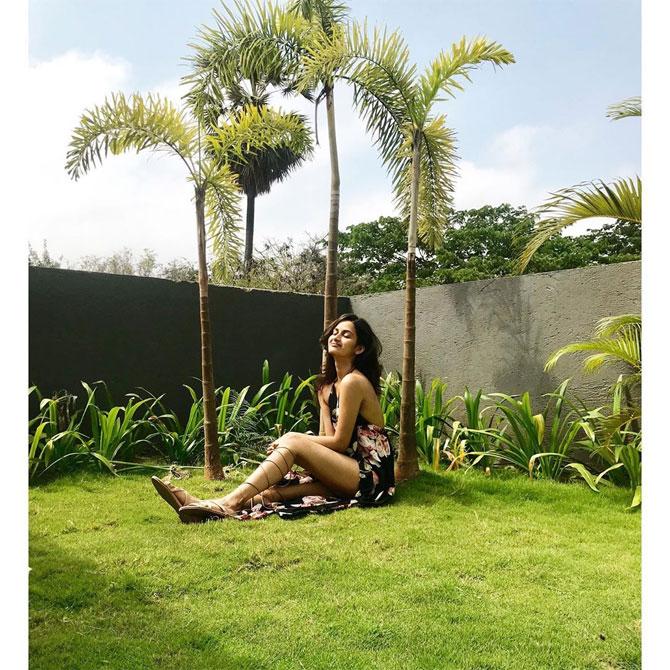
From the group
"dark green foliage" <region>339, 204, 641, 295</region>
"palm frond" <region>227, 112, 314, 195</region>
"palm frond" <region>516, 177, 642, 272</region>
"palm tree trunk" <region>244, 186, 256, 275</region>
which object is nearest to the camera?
"palm frond" <region>516, 177, 642, 272</region>

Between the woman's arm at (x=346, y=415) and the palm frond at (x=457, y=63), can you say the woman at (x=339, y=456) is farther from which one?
the palm frond at (x=457, y=63)

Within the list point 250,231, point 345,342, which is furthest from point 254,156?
point 345,342

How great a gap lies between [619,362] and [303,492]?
2060 millimetres

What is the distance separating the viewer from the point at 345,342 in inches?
136

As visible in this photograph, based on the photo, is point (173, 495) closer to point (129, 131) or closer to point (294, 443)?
point (294, 443)

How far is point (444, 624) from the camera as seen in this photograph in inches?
74.7

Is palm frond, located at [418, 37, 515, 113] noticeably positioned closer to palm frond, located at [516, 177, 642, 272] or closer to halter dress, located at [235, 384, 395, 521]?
palm frond, located at [516, 177, 642, 272]

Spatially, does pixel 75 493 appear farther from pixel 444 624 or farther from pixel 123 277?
pixel 444 624

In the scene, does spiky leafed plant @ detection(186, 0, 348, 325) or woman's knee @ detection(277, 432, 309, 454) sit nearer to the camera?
woman's knee @ detection(277, 432, 309, 454)

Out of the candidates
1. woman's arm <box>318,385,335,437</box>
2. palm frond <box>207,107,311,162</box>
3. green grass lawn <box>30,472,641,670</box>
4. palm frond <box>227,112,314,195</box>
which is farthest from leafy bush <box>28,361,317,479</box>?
palm frond <box>227,112,314,195</box>

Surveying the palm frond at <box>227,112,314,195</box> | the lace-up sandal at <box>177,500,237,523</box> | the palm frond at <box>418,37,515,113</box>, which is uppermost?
the palm frond at <box>227,112,314,195</box>

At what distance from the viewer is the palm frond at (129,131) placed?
3.75 meters

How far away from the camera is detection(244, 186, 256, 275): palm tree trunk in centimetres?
1321
